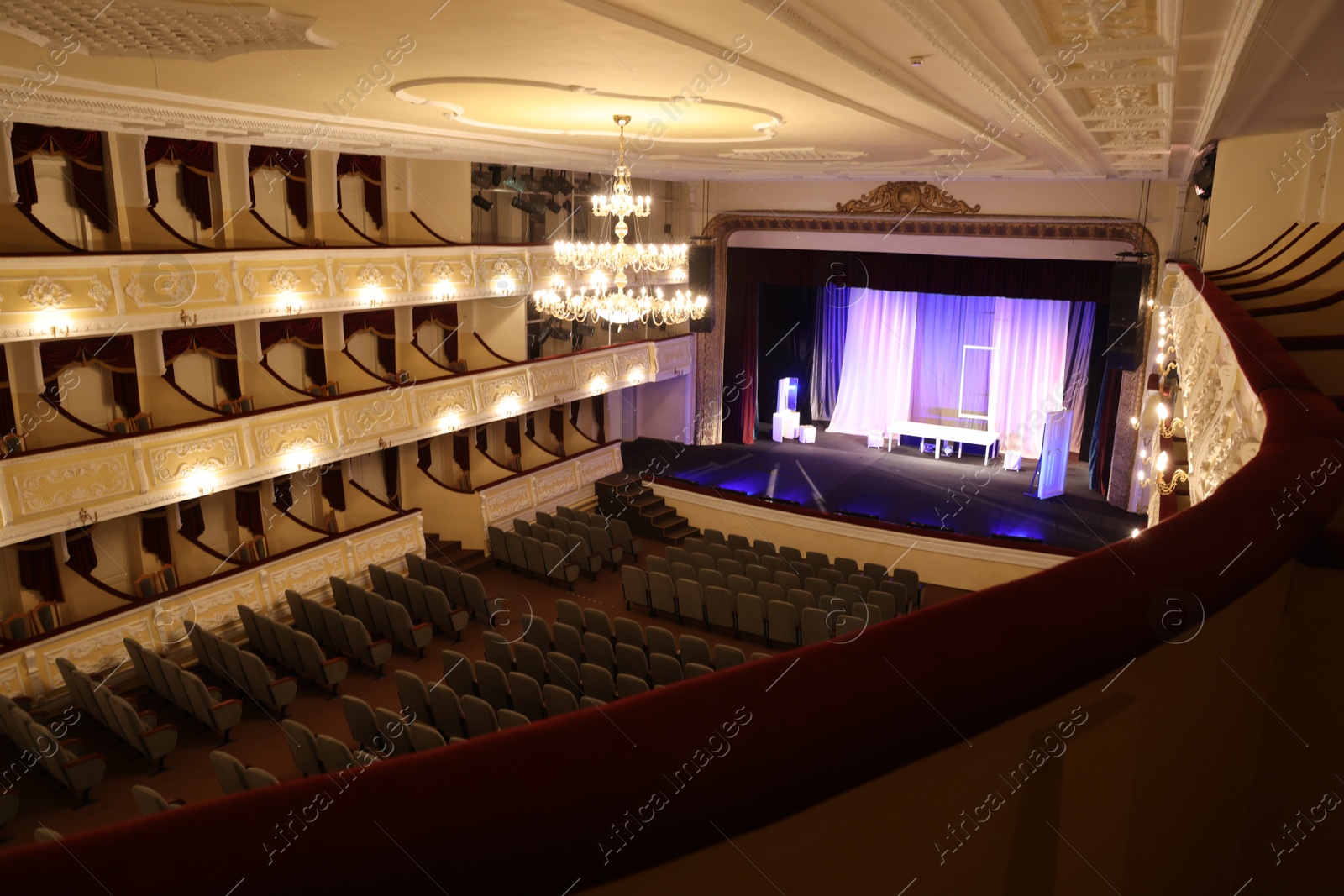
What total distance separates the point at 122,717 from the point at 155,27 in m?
6.13

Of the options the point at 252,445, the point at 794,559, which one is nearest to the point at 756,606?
the point at 794,559

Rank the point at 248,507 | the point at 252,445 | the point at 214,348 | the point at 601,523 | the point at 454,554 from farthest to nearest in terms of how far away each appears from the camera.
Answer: the point at 601,523 < the point at 454,554 < the point at 248,507 < the point at 214,348 < the point at 252,445

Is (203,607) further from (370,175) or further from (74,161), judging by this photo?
(370,175)

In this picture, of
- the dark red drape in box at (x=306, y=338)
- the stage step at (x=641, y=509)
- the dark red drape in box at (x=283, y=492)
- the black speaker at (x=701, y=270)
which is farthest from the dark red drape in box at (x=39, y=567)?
the black speaker at (x=701, y=270)

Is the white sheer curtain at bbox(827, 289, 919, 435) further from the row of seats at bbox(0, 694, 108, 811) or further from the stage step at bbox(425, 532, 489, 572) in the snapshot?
the row of seats at bbox(0, 694, 108, 811)

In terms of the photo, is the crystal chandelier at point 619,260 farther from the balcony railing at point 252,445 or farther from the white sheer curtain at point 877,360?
the white sheer curtain at point 877,360

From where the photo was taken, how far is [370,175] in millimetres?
13180

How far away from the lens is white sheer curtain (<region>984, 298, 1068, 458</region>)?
18.6 m

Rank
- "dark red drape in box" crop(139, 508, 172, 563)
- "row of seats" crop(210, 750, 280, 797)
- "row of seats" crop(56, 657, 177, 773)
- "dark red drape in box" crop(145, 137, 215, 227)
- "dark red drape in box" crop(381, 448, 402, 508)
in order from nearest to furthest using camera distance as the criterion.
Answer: "row of seats" crop(210, 750, 280, 797) < "row of seats" crop(56, 657, 177, 773) < "dark red drape in box" crop(145, 137, 215, 227) < "dark red drape in box" crop(139, 508, 172, 563) < "dark red drape in box" crop(381, 448, 402, 508)

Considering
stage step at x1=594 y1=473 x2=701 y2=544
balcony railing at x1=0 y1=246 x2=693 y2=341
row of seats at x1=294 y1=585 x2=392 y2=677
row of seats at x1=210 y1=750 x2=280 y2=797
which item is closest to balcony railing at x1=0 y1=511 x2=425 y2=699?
row of seats at x1=294 y1=585 x2=392 y2=677

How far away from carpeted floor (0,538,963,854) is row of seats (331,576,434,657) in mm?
267

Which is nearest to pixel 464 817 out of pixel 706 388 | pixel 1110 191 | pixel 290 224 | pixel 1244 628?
pixel 1244 628

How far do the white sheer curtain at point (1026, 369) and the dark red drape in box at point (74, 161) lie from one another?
16392 mm

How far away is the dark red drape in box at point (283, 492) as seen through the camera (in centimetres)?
1220
